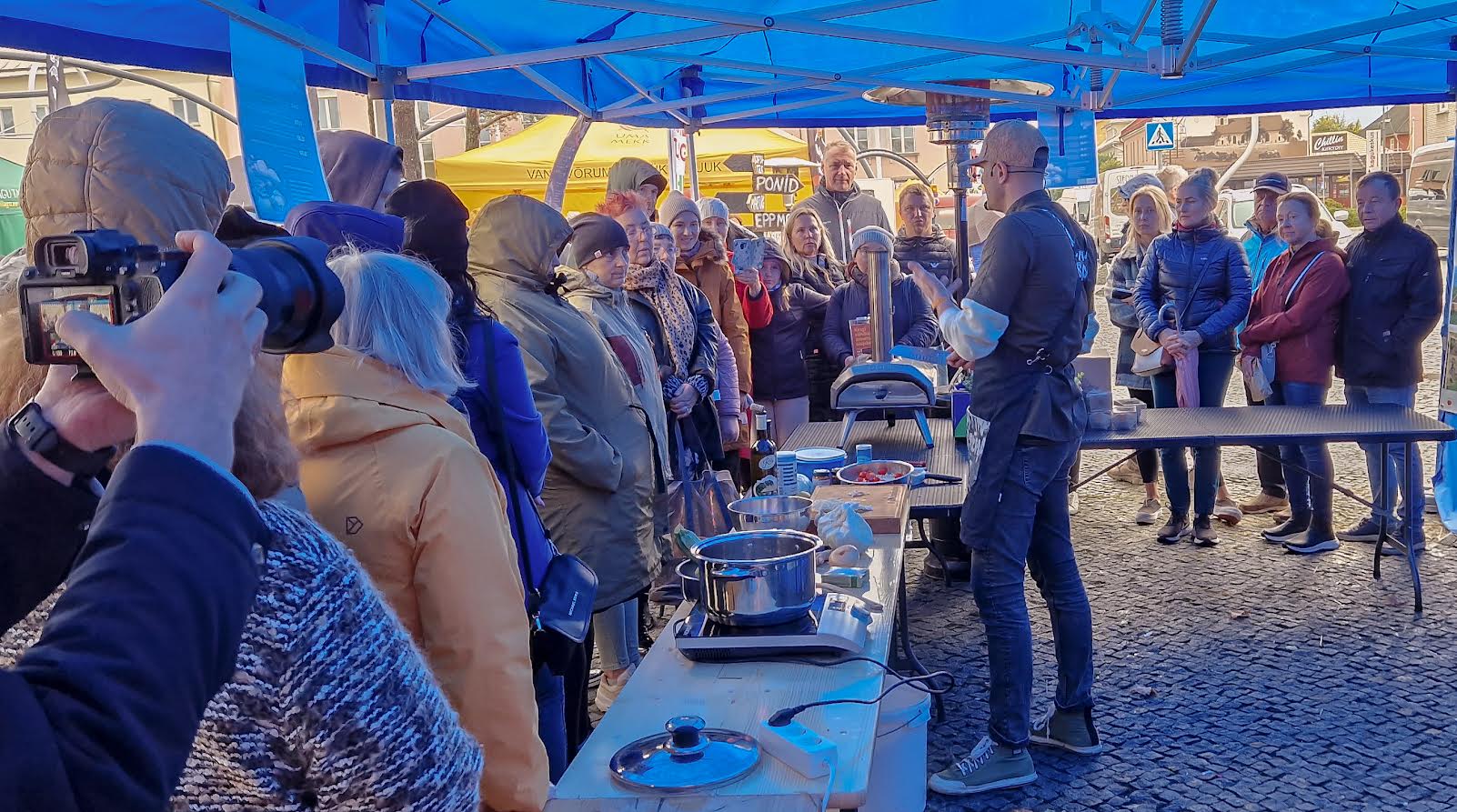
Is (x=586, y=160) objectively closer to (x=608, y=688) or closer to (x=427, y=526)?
(x=608, y=688)

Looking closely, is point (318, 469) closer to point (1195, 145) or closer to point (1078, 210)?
point (1078, 210)

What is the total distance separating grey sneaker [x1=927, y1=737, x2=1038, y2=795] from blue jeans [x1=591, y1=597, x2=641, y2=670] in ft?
3.70

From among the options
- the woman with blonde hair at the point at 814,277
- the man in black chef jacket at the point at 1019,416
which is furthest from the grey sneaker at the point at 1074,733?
the woman with blonde hair at the point at 814,277

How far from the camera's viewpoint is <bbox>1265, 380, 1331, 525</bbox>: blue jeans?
580 centimetres

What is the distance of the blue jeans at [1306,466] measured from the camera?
580cm

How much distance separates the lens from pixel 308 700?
994mm

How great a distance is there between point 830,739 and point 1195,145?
5060 cm

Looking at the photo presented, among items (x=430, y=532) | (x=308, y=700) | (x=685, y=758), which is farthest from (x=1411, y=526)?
(x=308, y=700)

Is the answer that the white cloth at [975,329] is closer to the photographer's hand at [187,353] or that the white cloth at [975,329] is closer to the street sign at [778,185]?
the photographer's hand at [187,353]

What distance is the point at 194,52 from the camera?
364cm

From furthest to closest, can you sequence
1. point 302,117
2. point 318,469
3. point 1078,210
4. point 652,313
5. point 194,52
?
point 1078,210, point 652,313, point 194,52, point 302,117, point 318,469

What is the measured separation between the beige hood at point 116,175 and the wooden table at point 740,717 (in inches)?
45.0

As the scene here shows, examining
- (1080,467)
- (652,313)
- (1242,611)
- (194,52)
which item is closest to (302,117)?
(194,52)

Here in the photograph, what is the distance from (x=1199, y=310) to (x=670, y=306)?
2.96 meters
